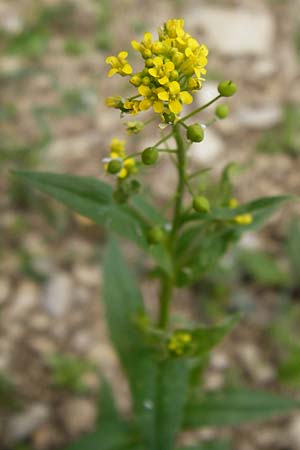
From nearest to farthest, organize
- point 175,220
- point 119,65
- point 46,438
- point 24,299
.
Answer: point 119,65 < point 175,220 < point 46,438 < point 24,299

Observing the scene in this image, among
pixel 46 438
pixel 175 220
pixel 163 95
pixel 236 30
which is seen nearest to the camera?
pixel 163 95

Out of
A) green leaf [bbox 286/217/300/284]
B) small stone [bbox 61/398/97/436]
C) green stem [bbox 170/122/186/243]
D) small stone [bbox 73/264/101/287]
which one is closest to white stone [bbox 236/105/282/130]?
green leaf [bbox 286/217/300/284]

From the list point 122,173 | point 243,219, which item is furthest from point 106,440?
point 122,173

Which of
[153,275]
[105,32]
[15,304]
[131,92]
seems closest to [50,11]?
[105,32]

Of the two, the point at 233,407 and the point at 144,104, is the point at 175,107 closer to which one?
the point at 144,104

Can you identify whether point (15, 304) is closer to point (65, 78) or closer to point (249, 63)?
point (65, 78)

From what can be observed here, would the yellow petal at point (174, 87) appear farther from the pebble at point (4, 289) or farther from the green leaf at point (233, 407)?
the pebble at point (4, 289)

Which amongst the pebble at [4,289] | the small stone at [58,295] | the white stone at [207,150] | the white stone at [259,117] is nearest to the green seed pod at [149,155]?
the small stone at [58,295]
